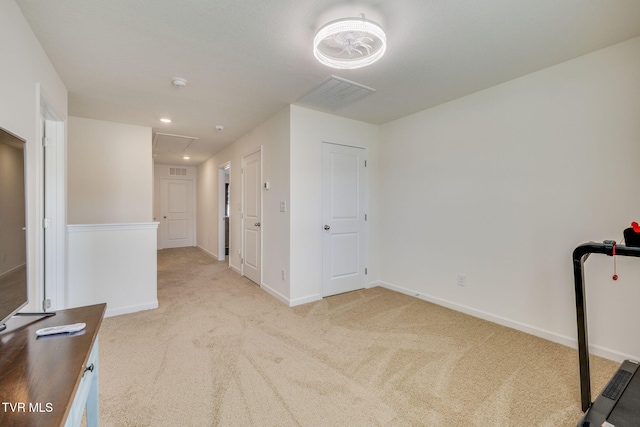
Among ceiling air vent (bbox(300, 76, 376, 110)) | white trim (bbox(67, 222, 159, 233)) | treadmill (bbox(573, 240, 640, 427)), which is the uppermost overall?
ceiling air vent (bbox(300, 76, 376, 110))

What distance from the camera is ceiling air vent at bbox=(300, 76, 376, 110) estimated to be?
2.78 metres

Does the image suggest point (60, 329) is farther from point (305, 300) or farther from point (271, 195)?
point (271, 195)

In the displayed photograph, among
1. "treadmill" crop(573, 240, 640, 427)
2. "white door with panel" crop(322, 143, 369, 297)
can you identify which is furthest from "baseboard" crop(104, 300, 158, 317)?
"treadmill" crop(573, 240, 640, 427)

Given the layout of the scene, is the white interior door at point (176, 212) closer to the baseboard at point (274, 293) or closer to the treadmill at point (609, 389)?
the baseboard at point (274, 293)

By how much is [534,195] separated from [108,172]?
5.16 meters

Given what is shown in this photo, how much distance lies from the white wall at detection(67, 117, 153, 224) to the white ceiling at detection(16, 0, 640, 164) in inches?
30.8

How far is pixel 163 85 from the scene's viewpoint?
9.24ft

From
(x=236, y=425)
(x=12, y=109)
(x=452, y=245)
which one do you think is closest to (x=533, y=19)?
(x=452, y=245)

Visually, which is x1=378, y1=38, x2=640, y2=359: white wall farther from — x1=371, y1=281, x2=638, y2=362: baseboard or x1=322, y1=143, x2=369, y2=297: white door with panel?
x1=322, y1=143, x2=369, y2=297: white door with panel

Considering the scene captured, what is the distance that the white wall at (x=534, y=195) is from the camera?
2172 millimetres

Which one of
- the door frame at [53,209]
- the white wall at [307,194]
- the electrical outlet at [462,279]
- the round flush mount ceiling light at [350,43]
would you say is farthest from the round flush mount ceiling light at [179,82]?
the electrical outlet at [462,279]

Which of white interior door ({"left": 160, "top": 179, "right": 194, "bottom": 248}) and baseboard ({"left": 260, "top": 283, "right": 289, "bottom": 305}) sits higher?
white interior door ({"left": 160, "top": 179, "right": 194, "bottom": 248})

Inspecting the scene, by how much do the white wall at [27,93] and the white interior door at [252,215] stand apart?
2358mm

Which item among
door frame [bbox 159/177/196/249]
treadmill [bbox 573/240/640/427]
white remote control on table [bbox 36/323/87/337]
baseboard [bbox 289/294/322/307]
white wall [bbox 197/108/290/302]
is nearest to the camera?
white remote control on table [bbox 36/323/87/337]
